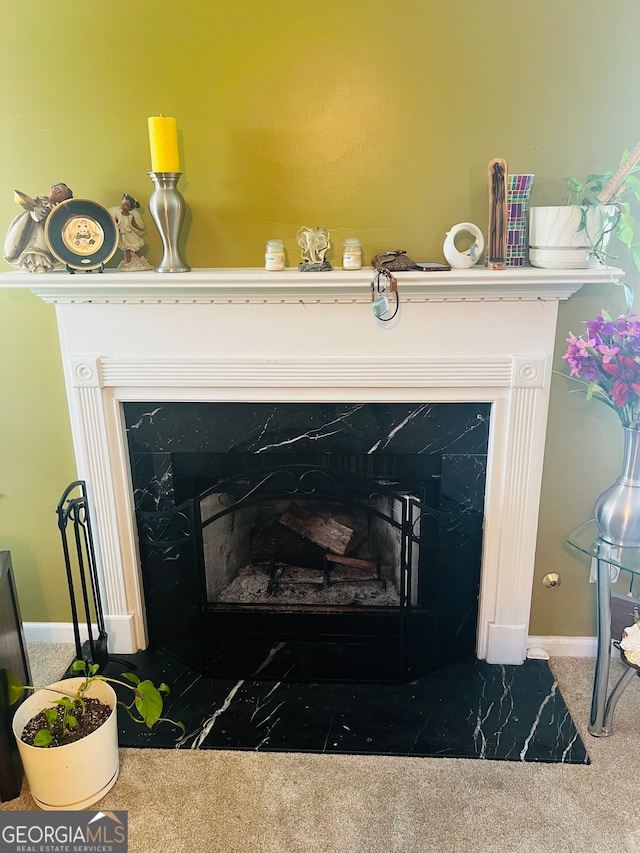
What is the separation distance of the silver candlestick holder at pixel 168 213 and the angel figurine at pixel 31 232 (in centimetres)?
24

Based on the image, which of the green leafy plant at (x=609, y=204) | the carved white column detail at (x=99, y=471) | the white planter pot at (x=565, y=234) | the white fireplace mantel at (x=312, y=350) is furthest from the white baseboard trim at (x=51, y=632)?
the green leafy plant at (x=609, y=204)

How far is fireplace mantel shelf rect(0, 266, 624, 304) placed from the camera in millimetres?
1725

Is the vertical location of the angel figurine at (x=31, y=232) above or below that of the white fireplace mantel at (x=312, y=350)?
above

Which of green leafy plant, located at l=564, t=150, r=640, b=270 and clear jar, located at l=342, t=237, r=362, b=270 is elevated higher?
green leafy plant, located at l=564, t=150, r=640, b=270

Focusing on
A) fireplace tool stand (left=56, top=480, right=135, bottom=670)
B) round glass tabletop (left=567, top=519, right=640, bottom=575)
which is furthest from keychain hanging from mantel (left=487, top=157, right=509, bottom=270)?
fireplace tool stand (left=56, top=480, right=135, bottom=670)

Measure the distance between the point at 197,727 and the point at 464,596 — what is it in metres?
0.92

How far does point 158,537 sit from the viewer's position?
7.18 feet

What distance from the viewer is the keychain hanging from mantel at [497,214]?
67.7 inches

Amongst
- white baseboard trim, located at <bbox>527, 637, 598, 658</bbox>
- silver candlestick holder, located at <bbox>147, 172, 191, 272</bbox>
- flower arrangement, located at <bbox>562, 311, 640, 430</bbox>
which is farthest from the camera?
white baseboard trim, located at <bbox>527, 637, 598, 658</bbox>

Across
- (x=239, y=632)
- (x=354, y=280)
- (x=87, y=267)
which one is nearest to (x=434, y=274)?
(x=354, y=280)

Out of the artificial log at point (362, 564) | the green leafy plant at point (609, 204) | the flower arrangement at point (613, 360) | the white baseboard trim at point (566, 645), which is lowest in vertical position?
the white baseboard trim at point (566, 645)

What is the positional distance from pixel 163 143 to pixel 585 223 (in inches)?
43.6

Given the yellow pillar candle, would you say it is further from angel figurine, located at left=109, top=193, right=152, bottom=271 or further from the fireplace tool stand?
the fireplace tool stand

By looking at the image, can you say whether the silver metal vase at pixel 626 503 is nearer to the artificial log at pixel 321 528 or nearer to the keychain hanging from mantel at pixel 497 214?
the keychain hanging from mantel at pixel 497 214
